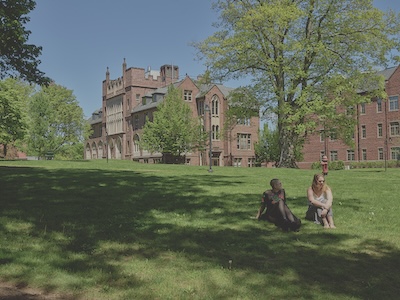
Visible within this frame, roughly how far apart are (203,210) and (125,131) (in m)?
59.6

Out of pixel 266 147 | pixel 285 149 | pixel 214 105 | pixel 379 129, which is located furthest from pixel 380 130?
pixel 285 149

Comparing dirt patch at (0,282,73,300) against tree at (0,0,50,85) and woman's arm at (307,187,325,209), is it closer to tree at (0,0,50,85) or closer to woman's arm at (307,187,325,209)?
woman's arm at (307,187,325,209)

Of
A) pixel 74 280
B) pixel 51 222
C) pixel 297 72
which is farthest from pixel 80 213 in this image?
pixel 297 72

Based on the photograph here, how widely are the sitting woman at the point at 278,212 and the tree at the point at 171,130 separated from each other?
1420 inches

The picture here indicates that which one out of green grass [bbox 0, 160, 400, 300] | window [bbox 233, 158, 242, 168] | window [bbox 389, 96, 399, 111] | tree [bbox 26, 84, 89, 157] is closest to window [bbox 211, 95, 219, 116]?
window [bbox 233, 158, 242, 168]

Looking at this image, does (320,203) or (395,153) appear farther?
(395,153)

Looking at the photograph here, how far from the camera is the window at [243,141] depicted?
195 ft

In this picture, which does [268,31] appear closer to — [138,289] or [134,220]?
[134,220]

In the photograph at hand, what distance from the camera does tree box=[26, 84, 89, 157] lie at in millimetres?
47594

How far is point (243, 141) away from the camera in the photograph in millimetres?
60219

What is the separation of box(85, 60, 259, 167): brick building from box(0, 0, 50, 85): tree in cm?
3601

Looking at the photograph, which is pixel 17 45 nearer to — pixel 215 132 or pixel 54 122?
pixel 54 122

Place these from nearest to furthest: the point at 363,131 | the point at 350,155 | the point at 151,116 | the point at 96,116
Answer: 1. the point at 363,131
2. the point at 350,155
3. the point at 151,116
4. the point at 96,116

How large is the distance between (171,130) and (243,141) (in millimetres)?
18211
